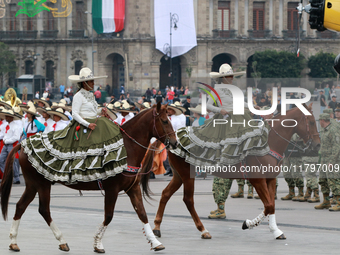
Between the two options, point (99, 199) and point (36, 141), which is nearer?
point (36, 141)

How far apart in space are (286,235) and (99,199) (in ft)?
17.2

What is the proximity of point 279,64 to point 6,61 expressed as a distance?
26.5 meters

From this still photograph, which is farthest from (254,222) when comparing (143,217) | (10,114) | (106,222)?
(10,114)

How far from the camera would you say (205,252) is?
8.34 meters

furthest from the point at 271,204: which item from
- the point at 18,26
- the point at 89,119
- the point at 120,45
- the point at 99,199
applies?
the point at 18,26

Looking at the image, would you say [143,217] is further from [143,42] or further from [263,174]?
[143,42]

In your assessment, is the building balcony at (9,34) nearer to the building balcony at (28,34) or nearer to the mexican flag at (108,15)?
the building balcony at (28,34)

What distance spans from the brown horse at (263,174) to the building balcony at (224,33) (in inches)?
2111

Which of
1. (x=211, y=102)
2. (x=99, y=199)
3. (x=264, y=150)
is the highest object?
(x=211, y=102)

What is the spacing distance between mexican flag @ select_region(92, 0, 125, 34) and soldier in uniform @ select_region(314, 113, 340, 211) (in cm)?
4911

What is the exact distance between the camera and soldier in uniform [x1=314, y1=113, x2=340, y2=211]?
12359mm

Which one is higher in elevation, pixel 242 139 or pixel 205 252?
pixel 242 139

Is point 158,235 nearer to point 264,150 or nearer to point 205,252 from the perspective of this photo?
point 205,252

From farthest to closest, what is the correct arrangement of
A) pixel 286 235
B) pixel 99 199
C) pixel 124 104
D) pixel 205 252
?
pixel 124 104
pixel 99 199
pixel 286 235
pixel 205 252
